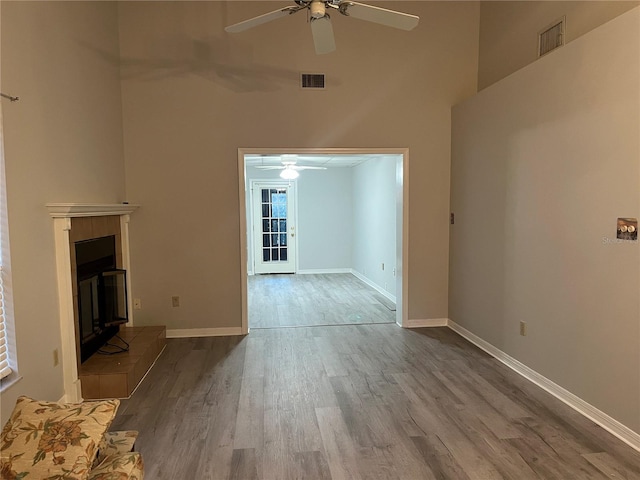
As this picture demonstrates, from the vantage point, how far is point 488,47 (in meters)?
4.41

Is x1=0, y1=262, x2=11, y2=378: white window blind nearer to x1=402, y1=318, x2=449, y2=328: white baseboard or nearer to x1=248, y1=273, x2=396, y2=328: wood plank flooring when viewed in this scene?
x1=248, y1=273, x2=396, y2=328: wood plank flooring

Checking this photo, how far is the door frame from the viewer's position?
449cm

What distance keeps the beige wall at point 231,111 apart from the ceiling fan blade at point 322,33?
147 centimetres

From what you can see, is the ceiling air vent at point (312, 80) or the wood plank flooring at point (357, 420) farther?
the ceiling air vent at point (312, 80)

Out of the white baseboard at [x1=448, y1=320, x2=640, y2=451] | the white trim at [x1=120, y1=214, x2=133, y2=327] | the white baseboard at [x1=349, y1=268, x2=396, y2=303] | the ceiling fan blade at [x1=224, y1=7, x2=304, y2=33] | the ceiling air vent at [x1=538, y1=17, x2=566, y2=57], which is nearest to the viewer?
the white baseboard at [x1=448, y1=320, x2=640, y2=451]

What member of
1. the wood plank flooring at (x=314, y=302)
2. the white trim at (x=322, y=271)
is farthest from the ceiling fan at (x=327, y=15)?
the white trim at (x=322, y=271)

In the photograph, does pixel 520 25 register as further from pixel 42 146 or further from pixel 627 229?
pixel 42 146

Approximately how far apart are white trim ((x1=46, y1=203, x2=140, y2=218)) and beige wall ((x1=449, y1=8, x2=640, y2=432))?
3.50m

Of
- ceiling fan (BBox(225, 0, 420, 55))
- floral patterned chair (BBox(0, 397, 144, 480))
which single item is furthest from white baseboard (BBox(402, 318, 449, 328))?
floral patterned chair (BBox(0, 397, 144, 480))

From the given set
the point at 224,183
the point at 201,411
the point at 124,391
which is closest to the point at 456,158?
the point at 224,183

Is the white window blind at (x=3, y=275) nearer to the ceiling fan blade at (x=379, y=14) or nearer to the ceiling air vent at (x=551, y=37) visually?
the ceiling fan blade at (x=379, y=14)

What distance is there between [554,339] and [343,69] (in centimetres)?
338

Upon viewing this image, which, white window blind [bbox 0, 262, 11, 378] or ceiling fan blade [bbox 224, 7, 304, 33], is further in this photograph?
Result: ceiling fan blade [bbox 224, 7, 304, 33]

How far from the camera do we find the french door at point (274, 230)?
9.09m
